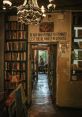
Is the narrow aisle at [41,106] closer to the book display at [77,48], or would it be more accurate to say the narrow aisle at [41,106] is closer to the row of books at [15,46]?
the book display at [77,48]

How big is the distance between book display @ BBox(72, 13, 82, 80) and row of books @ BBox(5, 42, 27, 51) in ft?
4.93

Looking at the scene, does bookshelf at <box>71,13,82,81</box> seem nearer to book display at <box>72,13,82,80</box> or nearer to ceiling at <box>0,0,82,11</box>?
book display at <box>72,13,82,80</box>

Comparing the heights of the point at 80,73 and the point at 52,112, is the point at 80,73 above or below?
above

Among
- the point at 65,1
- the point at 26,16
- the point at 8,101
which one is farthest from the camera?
the point at 65,1

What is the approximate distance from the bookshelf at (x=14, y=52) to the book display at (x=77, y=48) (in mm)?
1467

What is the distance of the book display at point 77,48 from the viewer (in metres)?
7.48

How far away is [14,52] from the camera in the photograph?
7.77 meters

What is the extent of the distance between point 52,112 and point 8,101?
10.2 ft

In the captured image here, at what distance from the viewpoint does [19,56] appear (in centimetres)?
777

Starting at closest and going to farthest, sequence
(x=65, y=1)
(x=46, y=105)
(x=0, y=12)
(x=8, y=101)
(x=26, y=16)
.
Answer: (x=8, y=101)
(x=26, y=16)
(x=65, y=1)
(x=0, y=12)
(x=46, y=105)

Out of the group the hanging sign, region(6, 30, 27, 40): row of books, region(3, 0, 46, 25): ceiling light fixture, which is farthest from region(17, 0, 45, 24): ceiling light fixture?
region(6, 30, 27, 40): row of books

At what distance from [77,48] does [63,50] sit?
440 mm

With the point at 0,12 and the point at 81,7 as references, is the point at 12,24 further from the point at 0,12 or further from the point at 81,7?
the point at 81,7

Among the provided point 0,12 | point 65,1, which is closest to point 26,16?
point 65,1
